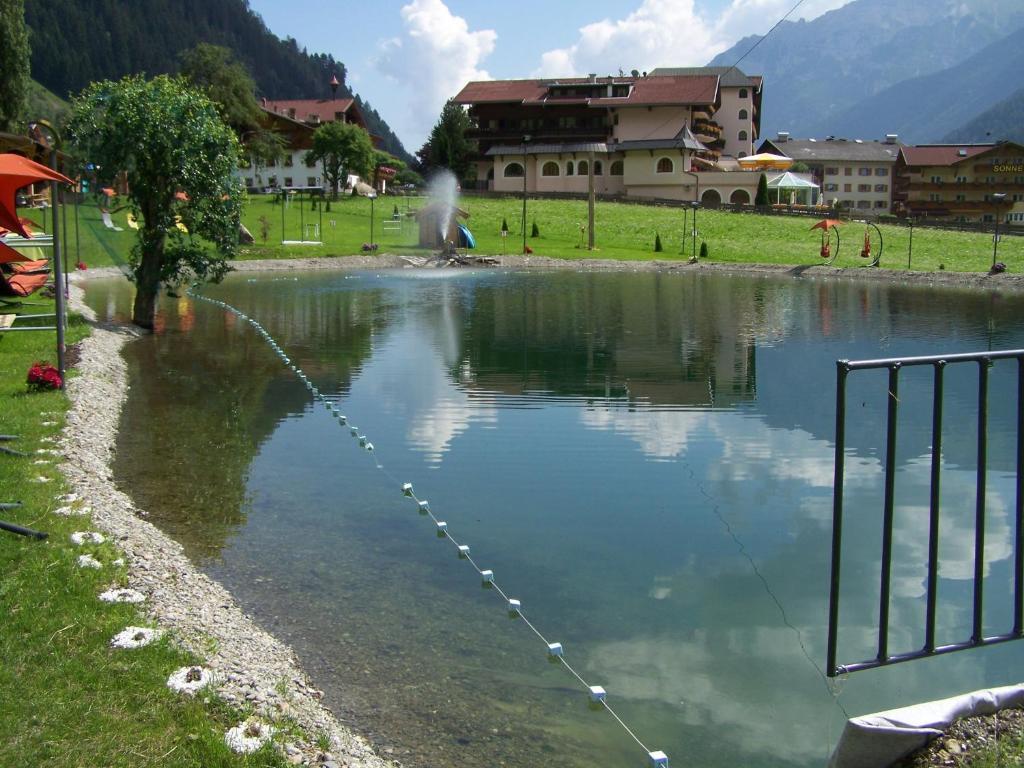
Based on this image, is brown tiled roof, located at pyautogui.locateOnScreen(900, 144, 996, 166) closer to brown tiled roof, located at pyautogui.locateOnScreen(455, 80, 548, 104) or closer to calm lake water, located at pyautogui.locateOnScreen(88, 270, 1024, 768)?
brown tiled roof, located at pyautogui.locateOnScreen(455, 80, 548, 104)

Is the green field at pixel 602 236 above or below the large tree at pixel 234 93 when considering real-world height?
below

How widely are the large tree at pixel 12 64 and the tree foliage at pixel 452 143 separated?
44313mm

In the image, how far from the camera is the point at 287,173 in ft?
325

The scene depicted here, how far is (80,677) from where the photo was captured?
5691mm

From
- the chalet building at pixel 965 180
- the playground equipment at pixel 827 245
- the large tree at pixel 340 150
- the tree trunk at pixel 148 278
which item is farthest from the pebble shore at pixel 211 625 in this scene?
the chalet building at pixel 965 180

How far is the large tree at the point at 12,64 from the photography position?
57.0 meters

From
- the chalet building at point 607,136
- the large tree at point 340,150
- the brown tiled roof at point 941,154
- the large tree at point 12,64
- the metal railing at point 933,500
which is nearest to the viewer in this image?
the metal railing at point 933,500

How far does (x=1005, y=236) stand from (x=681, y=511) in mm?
57630

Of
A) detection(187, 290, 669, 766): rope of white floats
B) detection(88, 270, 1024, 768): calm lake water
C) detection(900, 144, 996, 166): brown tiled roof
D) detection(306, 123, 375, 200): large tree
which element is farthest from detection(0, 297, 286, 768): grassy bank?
detection(900, 144, 996, 166): brown tiled roof

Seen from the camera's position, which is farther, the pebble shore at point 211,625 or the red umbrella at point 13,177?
the red umbrella at point 13,177

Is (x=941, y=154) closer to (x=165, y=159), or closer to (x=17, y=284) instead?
(x=165, y=159)

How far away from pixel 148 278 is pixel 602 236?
140 feet

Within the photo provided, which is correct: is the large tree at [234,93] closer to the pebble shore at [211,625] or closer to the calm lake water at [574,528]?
the calm lake water at [574,528]

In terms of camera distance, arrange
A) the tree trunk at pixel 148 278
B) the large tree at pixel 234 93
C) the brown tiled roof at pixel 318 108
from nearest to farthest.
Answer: the tree trunk at pixel 148 278, the large tree at pixel 234 93, the brown tiled roof at pixel 318 108
